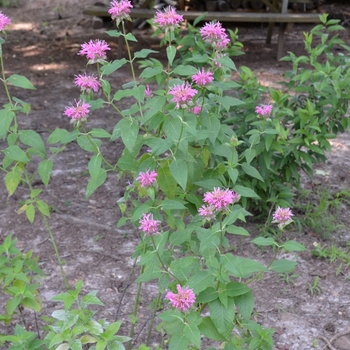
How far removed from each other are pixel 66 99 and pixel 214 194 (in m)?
4.54

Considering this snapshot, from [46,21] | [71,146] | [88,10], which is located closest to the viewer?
[71,146]

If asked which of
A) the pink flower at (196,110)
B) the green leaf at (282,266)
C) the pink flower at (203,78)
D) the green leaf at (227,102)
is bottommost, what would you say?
the green leaf at (282,266)

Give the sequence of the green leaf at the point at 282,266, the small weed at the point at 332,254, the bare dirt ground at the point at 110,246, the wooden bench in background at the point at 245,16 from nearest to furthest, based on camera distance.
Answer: the green leaf at the point at 282,266 → the bare dirt ground at the point at 110,246 → the small weed at the point at 332,254 → the wooden bench in background at the point at 245,16

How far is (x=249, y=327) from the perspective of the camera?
215 cm

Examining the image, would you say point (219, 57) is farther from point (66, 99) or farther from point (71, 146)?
point (66, 99)

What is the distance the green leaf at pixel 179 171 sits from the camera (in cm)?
195

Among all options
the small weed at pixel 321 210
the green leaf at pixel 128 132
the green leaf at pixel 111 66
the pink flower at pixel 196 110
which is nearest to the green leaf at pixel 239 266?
the green leaf at pixel 128 132

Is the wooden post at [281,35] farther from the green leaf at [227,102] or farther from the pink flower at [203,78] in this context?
the pink flower at [203,78]

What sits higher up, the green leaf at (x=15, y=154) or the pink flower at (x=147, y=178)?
the pink flower at (x=147, y=178)

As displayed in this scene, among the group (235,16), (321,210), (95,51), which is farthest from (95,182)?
(235,16)

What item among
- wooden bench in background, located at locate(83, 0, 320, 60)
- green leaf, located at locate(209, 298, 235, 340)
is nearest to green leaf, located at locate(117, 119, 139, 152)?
green leaf, located at locate(209, 298, 235, 340)

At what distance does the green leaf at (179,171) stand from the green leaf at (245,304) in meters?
0.42

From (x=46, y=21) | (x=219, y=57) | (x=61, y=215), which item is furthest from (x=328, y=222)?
(x=46, y=21)

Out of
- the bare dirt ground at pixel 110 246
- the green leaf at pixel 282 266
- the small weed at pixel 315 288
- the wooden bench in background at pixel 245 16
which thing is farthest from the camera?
the wooden bench in background at pixel 245 16
